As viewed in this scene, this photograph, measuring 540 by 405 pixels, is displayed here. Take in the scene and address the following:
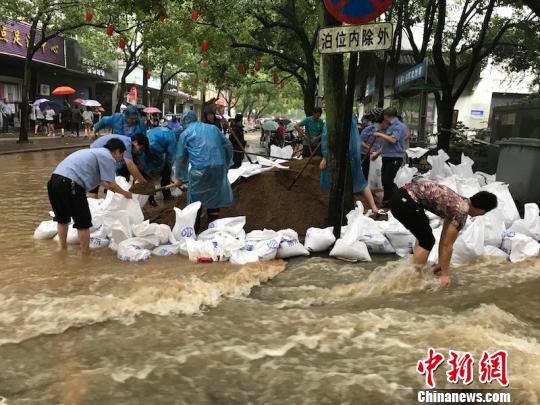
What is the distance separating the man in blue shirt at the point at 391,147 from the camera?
722 centimetres

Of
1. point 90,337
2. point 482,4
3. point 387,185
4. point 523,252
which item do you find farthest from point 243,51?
point 90,337

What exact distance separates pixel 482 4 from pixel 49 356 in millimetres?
14163

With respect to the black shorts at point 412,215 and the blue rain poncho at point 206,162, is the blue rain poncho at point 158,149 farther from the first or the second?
the black shorts at point 412,215

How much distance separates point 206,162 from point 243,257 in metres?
1.16

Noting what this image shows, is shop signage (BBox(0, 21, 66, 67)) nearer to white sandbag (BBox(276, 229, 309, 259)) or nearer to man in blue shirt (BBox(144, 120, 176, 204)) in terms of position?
man in blue shirt (BBox(144, 120, 176, 204))

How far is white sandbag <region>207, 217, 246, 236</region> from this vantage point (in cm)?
538

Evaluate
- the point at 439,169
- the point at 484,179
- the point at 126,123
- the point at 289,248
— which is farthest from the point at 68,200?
the point at 484,179

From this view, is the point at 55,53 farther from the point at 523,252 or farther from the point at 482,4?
the point at 523,252

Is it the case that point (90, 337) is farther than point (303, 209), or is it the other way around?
point (303, 209)

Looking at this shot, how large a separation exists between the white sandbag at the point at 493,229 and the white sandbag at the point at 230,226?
2.47 meters

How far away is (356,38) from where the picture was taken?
4.77 m

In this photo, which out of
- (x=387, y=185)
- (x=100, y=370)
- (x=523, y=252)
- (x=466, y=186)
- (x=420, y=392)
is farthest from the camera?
(x=387, y=185)

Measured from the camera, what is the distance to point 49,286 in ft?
13.9

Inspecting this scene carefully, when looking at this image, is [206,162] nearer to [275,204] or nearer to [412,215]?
[275,204]
